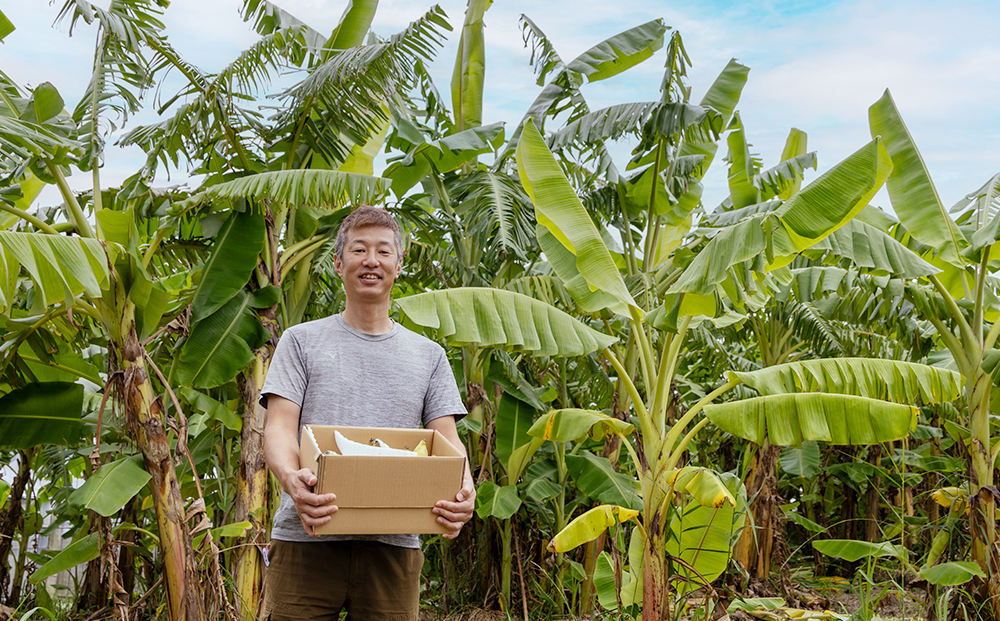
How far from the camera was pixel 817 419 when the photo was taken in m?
3.35

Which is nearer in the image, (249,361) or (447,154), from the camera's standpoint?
(249,361)

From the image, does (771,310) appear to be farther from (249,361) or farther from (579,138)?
(249,361)

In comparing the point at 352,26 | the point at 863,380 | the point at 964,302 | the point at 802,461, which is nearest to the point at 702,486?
the point at 863,380

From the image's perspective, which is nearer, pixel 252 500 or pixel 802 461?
pixel 252 500

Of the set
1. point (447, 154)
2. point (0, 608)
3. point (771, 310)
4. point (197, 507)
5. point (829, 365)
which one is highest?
point (447, 154)

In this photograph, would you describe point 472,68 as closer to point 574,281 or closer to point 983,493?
point 574,281

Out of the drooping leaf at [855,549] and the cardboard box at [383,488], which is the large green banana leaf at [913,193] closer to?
the drooping leaf at [855,549]

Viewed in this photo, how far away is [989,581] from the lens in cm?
402

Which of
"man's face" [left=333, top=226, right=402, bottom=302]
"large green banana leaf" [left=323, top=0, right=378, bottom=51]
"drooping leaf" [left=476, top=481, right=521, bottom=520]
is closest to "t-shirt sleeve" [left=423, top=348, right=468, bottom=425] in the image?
"man's face" [left=333, top=226, right=402, bottom=302]

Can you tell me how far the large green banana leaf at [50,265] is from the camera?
105 inches

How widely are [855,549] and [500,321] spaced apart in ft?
9.29

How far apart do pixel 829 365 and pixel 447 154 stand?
2.63 meters

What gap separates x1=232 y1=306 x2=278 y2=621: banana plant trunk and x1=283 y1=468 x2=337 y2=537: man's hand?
2407 millimetres

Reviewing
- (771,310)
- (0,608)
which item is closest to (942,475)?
(771,310)
